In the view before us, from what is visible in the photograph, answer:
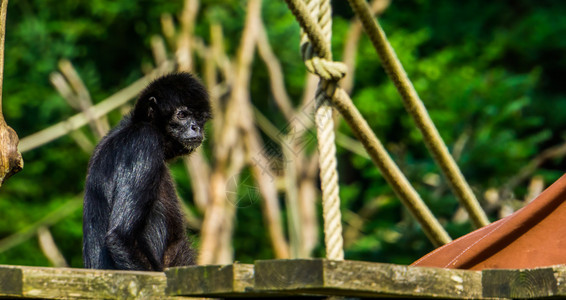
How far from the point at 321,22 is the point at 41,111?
1165 centimetres

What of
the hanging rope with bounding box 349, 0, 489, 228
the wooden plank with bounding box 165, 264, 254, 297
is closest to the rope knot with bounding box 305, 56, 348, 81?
the hanging rope with bounding box 349, 0, 489, 228

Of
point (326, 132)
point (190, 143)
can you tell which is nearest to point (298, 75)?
point (190, 143)

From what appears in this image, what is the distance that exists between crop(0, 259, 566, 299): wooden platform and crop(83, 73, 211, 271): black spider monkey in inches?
69.0

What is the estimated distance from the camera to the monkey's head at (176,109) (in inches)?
197

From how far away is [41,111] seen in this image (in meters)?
15.2

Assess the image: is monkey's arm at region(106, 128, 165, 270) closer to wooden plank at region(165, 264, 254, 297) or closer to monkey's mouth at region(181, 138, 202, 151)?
monkey's mouth at region(181, 138, 202, 151)

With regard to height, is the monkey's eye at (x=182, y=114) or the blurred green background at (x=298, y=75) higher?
the blurred green background at (x=298, y=75)

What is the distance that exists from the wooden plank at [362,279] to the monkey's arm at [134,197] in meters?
2.12

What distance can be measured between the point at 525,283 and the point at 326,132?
1908 mm

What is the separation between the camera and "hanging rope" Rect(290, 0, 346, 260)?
4.12 meters

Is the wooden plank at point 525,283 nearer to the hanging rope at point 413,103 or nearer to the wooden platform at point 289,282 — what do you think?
the wooden platform at point 289,282

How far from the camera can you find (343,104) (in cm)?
445

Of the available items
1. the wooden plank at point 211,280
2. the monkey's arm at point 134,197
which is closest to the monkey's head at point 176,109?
the monkey's arm at point 134,197

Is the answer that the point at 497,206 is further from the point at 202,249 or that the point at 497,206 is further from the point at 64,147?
the point at 64,147
